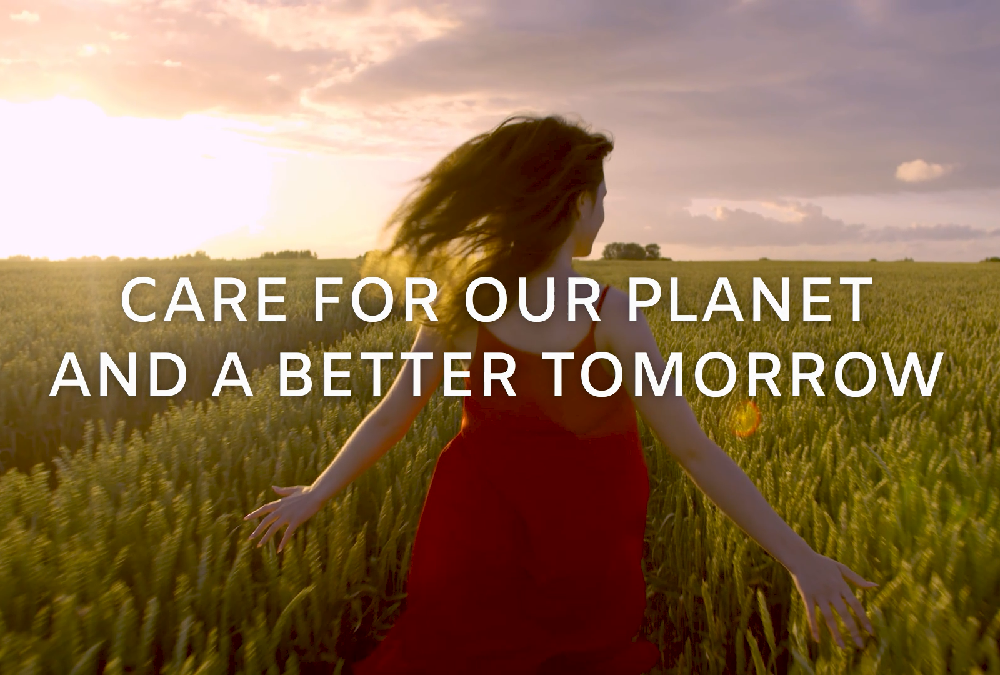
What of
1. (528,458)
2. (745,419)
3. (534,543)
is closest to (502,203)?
(528,458)

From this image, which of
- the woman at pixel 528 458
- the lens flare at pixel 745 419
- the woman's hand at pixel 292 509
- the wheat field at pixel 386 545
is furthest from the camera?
the lens flare at pixel 745 419

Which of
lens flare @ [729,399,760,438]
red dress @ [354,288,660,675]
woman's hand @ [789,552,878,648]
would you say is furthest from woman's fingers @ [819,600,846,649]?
lens flare @ [729,399,760,438]

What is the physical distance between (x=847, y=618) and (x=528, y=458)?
75 centimetres

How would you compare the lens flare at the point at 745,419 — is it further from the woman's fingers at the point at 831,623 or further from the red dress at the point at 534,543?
the woman's fingers at the point at 831,623

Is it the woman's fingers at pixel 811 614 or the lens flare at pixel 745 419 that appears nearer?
the woman's fingers at pixel 811 614

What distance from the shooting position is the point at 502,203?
5.77 feet

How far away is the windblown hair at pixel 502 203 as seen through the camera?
174cm

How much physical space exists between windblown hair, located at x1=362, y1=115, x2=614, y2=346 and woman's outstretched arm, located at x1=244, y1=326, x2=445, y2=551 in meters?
0.11

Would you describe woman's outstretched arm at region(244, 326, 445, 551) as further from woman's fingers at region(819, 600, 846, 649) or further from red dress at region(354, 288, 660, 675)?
woman's fingers at region(819, 600, 846, 649)

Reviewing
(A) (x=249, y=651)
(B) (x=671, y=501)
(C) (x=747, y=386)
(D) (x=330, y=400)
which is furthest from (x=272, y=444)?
(C) (x=747, y=386)

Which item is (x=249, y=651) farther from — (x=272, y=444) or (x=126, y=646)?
(x=272, y=444)

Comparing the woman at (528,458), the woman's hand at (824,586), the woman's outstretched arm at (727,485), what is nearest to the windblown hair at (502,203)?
Result: the woman at (528,458)

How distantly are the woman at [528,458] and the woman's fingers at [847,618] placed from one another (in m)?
0.37

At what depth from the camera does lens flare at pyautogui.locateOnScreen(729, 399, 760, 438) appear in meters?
2.85
